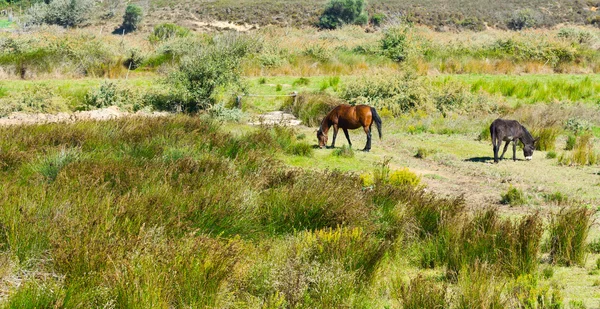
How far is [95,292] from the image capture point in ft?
15.8

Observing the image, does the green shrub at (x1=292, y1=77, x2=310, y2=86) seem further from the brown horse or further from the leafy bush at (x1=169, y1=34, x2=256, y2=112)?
the brown horse

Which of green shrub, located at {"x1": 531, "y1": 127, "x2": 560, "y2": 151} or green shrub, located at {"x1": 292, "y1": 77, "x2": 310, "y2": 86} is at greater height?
green shrub, located at {"x1": 531, "y1": 127, "x2": 560, "y2": 151}

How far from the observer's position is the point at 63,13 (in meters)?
61.1

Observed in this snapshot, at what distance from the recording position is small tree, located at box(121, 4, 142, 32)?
206 feet

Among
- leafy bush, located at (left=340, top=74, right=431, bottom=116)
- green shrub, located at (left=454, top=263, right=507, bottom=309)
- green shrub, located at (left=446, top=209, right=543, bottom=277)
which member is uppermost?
green shrub, located at (left=454, top=263, right=507, bottom=309)

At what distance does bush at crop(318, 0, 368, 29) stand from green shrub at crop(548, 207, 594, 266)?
57.0 metres

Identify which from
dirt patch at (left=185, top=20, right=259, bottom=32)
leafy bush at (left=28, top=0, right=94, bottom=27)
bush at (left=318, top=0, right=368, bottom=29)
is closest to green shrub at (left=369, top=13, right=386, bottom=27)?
bush at (left=318, top=0, right=368, bottom=29)

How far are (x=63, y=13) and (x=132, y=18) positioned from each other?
651 cm

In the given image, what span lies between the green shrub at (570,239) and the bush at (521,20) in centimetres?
6444

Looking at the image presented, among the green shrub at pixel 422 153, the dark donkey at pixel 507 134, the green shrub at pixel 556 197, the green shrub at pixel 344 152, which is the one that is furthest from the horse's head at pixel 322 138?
the green shrub at pixel 556 197

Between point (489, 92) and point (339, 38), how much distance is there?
2036cm

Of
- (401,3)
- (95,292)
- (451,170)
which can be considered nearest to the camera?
(95,292)

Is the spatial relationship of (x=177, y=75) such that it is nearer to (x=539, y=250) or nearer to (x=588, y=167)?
(x=588, y=167)

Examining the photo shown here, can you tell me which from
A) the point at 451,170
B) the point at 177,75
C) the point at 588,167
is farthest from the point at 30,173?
the point at 177,75
